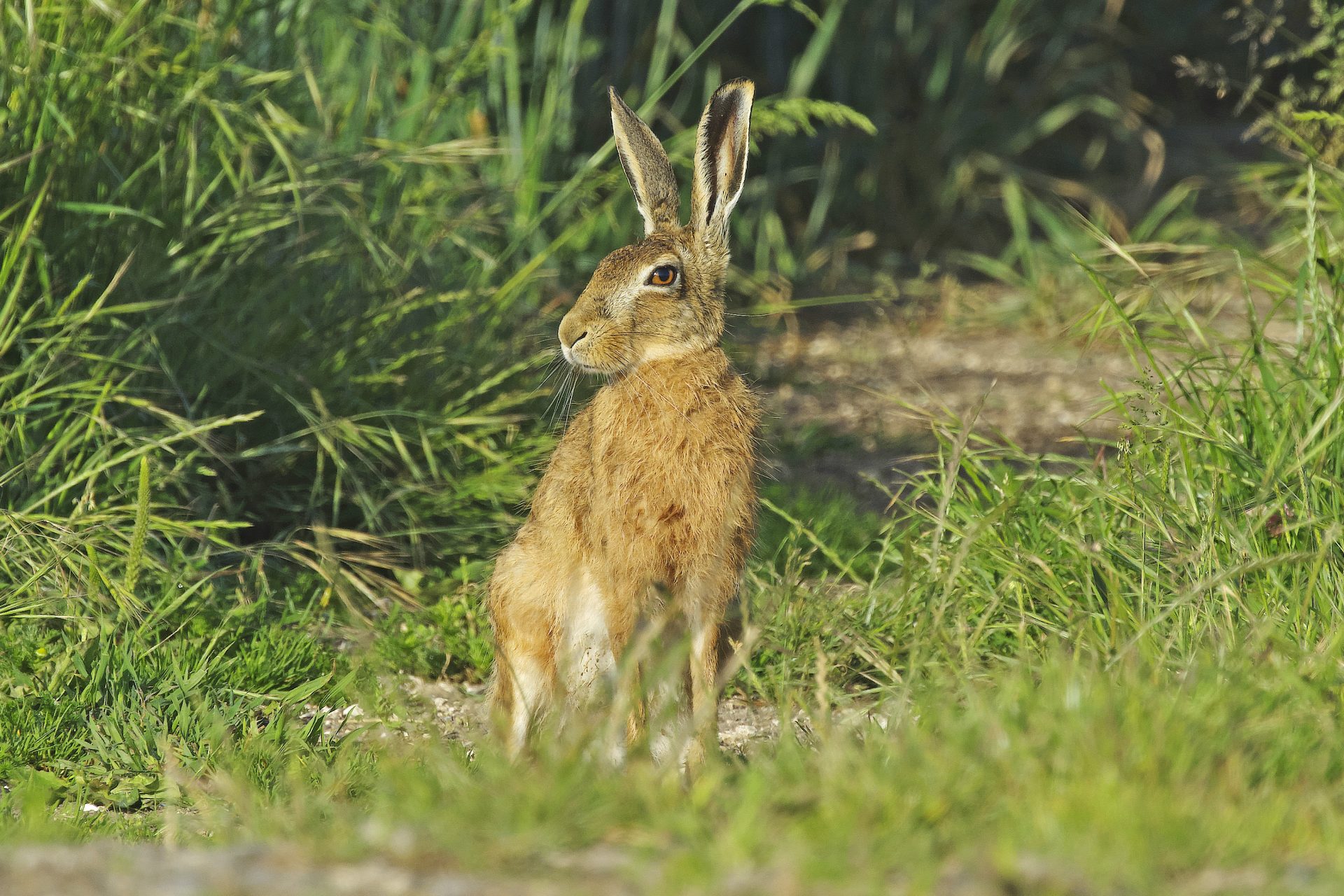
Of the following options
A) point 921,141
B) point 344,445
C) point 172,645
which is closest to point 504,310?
point 344,445

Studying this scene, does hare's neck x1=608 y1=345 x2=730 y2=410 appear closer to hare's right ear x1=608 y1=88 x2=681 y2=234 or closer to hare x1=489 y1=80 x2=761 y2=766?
hare x1=489 y1=80 x2=761 y2=766

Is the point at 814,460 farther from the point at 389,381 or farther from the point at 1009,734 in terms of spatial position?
the point at 1009,734

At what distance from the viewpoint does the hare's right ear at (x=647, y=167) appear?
4.05m

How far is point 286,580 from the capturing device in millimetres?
4648

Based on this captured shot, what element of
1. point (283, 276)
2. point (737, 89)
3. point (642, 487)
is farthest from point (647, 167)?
point (283, 276)

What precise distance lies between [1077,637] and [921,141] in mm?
6337

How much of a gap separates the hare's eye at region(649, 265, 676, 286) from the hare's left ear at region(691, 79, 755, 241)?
24 cm

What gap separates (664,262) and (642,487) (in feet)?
2.11

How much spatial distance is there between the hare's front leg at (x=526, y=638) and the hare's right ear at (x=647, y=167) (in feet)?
3.43

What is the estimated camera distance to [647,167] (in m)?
4.05

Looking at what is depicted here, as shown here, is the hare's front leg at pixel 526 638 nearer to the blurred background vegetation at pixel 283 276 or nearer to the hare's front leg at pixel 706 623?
the hare's front leg at pixel 706 623

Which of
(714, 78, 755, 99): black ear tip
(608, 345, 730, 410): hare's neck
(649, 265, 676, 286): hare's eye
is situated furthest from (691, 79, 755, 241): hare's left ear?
(608, 345, 730, 410): hare's neck

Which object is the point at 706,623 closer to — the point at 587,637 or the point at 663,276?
the point at 587,637

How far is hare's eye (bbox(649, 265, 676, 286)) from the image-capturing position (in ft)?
12.4
